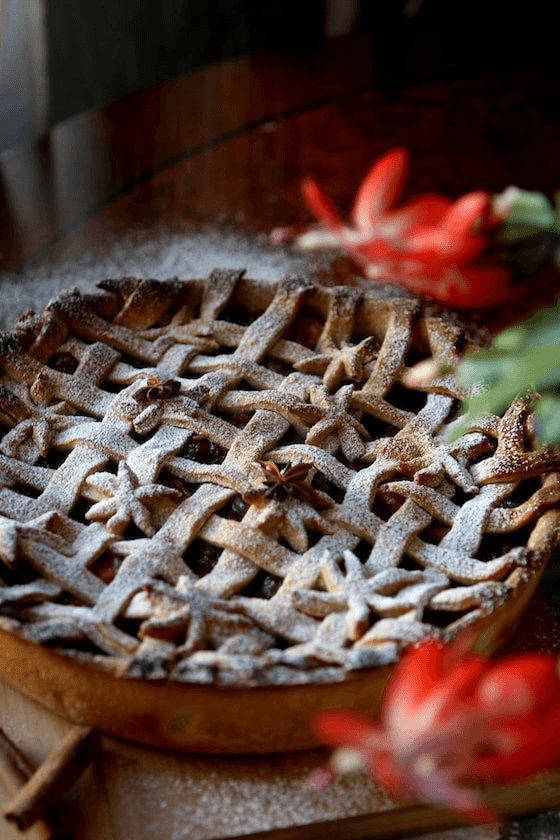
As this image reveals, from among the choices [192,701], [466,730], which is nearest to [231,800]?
[192,701]

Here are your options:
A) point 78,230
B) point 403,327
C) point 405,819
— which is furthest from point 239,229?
point 405,819

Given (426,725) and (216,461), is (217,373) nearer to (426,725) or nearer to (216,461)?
(216,461)

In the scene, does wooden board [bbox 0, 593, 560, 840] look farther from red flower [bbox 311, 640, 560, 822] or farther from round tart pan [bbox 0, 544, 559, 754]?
red flower [bbox 311, 640, 560, 822]

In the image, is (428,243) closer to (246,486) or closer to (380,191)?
(380,191)

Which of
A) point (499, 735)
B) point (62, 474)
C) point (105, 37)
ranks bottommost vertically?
point (499, 735)

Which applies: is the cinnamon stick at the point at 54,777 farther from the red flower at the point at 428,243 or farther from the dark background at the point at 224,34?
the dark background at the point at 224,34
